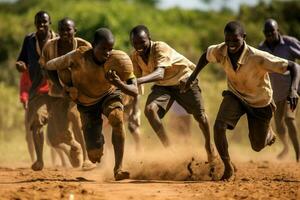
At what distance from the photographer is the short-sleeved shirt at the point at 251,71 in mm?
9156

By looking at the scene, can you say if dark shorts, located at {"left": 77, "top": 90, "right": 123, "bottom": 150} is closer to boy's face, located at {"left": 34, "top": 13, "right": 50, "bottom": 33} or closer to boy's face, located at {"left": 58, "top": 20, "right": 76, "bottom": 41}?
boy's face, located at {"left": 58, "top": 20, "right": 76, "bottom": 41}

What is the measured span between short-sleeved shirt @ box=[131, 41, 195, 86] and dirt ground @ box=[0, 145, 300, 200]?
39.6 inches

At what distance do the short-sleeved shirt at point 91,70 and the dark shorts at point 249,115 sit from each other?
1.12 m

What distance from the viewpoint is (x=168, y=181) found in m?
9.77

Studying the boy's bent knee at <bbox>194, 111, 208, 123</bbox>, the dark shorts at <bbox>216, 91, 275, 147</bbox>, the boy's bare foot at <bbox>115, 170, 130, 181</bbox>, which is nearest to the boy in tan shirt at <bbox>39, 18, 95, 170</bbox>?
the boy's bent knee at <bbox>194, 111, 208, 123</bbox>

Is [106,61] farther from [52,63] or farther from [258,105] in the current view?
[258,105]

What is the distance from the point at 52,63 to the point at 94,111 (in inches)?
28.8

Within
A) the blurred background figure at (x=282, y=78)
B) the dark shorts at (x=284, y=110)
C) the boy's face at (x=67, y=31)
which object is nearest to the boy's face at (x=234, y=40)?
the boy's face at (x=67, y=31)

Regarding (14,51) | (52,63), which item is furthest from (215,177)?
(14,51)

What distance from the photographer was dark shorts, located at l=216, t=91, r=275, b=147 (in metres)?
9.42

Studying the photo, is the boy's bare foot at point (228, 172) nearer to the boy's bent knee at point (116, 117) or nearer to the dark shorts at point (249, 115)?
the dark shorts at point (249, 115)

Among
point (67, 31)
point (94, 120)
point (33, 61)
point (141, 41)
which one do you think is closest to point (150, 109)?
point (141, 41)

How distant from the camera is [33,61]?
1167cm

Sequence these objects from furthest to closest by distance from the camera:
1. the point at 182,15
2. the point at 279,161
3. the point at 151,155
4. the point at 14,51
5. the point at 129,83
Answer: the point at 182,15 < the point at 14,51 < the point at 279,161 < the point at 151,155 < the point at 129,83
